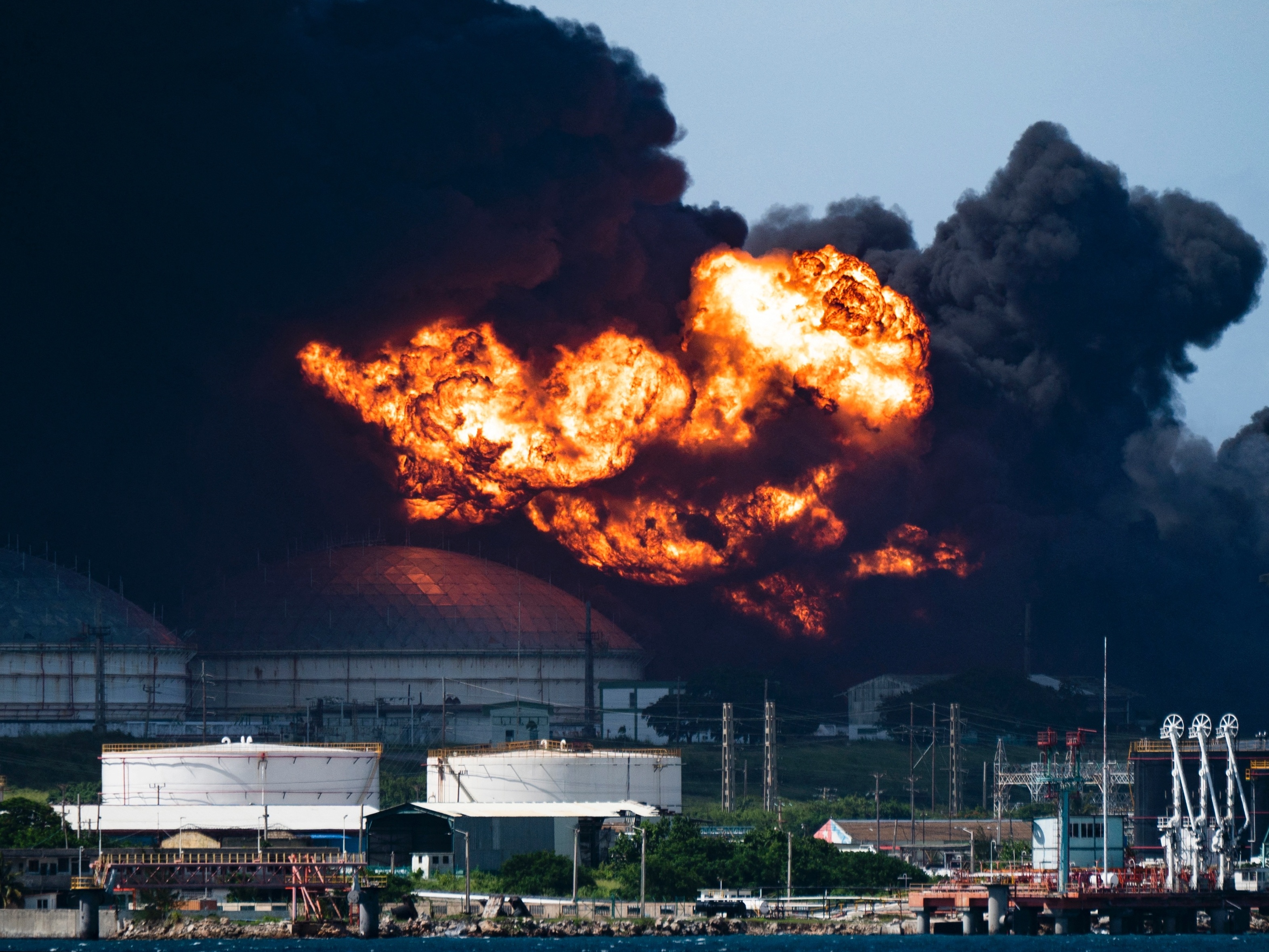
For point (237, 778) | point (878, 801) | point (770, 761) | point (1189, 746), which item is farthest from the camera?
point (770, 761)

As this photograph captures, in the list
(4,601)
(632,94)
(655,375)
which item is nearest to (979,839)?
(655,375)

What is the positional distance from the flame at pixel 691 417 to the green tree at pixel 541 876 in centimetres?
5516

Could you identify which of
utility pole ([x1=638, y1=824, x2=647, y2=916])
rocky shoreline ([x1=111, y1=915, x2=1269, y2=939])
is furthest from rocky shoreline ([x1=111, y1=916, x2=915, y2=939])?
utility pole ([x1=638, y1=824, x2=647, y2=916])

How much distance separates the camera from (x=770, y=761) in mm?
170750

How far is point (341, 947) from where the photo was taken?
114 metres

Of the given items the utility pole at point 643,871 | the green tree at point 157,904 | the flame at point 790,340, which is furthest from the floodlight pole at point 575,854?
the flame at point 790,340

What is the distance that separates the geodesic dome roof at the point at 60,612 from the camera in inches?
7495

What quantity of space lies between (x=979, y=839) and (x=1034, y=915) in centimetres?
3659

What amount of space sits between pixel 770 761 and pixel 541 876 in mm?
39062

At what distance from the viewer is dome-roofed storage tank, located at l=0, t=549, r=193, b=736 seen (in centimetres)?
18838

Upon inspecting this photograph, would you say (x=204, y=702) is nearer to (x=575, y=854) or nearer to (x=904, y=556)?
(x=904, y=556)

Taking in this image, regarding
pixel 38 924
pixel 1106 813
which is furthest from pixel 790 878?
pixel 38 924

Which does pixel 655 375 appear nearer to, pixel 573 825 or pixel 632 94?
pixel 632 94

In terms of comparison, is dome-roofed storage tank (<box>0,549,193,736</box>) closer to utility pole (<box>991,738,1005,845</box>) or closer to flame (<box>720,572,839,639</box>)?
flame (<box>720,572,839,639</box>)
